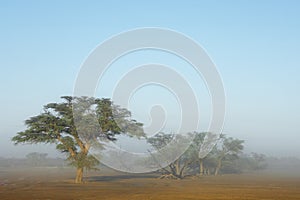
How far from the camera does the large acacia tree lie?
145 ft

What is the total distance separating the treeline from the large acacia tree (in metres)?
15.9

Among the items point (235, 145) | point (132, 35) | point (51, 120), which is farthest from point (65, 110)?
point (235, 145)

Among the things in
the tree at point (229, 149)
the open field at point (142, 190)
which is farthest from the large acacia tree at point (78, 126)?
the tree at point (229, 149)

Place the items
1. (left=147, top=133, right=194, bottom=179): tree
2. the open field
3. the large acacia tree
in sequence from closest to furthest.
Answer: the open field < the large acacia tree < (left=147, top=133, right=194, bottom=179): tree

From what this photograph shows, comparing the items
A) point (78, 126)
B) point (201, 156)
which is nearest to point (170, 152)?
point (201, 156)

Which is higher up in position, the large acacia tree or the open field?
the large acacia tree

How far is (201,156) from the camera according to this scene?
222 feet

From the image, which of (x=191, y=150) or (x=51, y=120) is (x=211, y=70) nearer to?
(x=51, y=120)

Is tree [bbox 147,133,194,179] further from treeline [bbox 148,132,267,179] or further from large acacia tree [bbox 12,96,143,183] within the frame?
large acacia tree [bbox 12,96,143,183]

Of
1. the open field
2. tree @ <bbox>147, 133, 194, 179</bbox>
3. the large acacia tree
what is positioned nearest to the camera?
the open field

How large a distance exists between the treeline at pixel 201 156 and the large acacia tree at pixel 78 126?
15.9 meters

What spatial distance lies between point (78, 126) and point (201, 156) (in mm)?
30492

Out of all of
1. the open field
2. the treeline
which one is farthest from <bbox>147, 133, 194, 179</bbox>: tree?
the open field

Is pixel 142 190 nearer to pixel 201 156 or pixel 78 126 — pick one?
pixel 78 126
